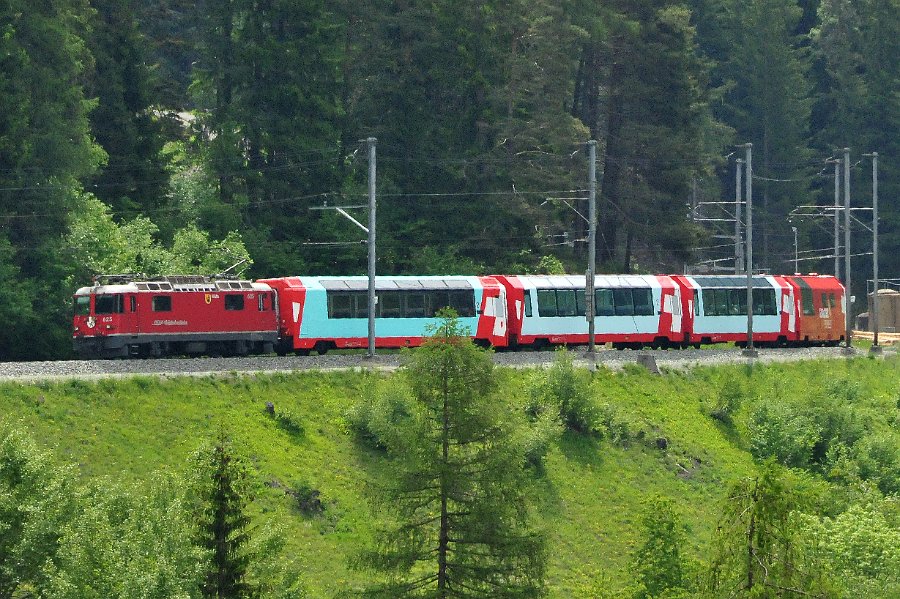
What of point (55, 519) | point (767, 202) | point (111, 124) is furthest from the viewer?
point (767, 202)

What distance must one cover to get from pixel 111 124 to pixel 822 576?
5812cm

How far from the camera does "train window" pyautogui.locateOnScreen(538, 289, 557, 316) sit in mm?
63094

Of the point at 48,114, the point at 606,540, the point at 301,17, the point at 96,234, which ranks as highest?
the point at 301,17

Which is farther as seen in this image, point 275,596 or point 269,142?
point 269,142

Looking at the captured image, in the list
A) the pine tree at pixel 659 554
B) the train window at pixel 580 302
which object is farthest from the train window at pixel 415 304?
the pine tree at pixel 659 554

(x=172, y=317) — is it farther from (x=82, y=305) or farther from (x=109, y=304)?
(x=82, y=305)

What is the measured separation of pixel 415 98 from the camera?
274ft

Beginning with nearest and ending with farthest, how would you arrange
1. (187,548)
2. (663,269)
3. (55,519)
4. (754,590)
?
1. (754,590)
2. (187,548)
3. (55,519)
4. (663,269)

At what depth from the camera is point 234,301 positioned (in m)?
54.8

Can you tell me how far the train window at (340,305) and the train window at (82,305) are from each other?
27.6ft

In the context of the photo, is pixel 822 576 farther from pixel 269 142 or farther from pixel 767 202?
pixel 767 202

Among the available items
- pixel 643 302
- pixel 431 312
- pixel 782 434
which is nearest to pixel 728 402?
pixel 782 434

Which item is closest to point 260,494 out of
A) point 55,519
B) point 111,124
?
point 55,519

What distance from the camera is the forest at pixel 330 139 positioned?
65188 mm
